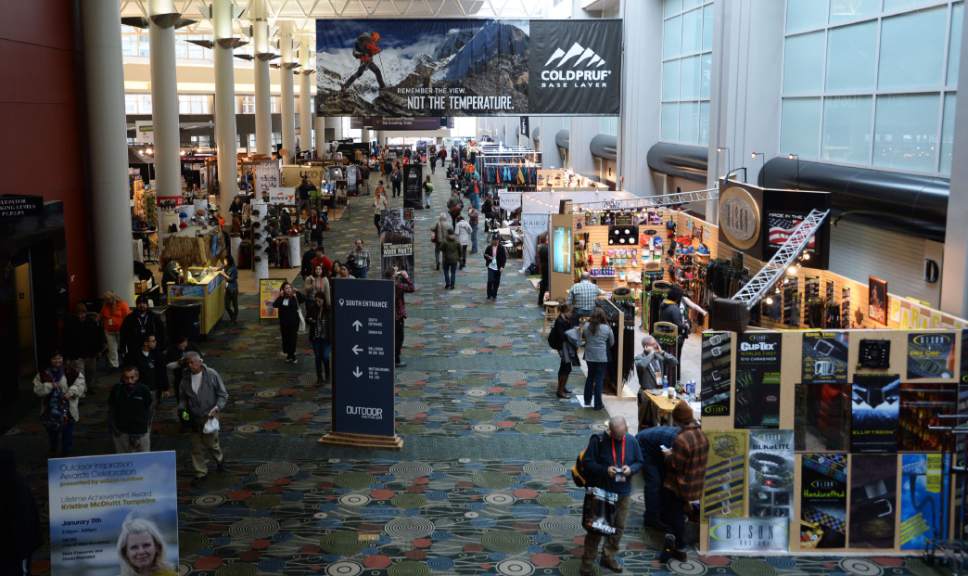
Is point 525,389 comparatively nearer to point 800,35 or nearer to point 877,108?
point 877,108

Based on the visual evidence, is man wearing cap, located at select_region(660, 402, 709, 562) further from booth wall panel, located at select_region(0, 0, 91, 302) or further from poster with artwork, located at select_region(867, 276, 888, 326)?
booth wall panel, located at select_region(0, 0, 91, 302)

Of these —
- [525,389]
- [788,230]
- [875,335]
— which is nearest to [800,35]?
[788,230]

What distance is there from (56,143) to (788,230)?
11432mm

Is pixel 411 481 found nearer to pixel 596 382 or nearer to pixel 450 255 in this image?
pixel 596 382

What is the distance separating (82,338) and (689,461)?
8485 mm

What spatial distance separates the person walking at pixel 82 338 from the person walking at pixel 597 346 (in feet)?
21.3

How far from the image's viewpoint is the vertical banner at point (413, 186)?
35281mm

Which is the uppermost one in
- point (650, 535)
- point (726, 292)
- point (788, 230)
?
point (788, 230)

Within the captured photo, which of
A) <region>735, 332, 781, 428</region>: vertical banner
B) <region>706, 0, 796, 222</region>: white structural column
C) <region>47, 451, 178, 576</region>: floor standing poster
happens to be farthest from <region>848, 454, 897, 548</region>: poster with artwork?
<region>706, 0, 796, 222</region>: white structural column

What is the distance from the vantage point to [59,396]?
1002 cm

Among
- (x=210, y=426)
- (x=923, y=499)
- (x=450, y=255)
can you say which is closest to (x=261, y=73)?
(x=450, y=255)

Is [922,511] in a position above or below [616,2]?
below

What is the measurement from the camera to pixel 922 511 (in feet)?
26.0

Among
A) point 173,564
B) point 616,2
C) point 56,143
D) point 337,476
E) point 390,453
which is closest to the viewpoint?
point 173,564
